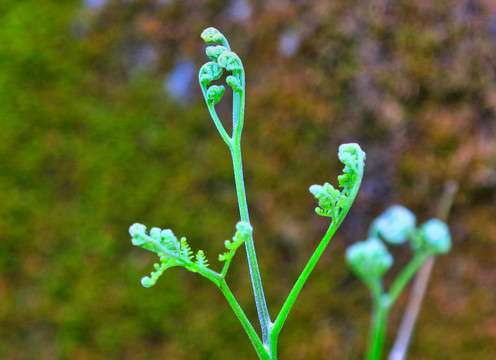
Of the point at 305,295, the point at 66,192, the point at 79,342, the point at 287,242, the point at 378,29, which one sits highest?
the point at 378,29

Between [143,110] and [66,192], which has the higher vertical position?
[143,110]

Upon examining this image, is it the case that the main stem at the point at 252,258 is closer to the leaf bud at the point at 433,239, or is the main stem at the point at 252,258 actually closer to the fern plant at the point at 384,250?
the fern plant at the point at 384,250

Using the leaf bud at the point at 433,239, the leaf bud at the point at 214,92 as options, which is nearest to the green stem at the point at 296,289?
the leaf bud at the point at 214,92

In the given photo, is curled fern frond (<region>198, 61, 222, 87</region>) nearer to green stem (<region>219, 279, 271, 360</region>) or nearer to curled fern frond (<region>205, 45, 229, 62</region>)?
curled fern frond (<region>205, 45, 229, 62</region>)

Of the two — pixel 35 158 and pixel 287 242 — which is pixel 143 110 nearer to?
pixel 35 158

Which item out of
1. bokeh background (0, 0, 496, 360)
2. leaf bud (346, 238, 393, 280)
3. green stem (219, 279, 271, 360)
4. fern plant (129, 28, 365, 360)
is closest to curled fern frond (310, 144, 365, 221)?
fern plant (129, 28, 365, 360)

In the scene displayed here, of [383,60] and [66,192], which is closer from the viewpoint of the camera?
[383,60]

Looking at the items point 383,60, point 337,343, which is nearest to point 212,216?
point 337,343
